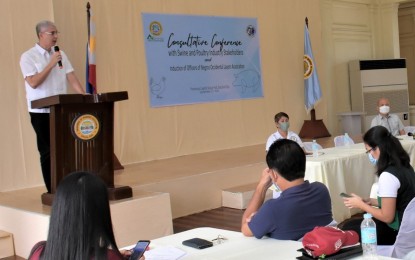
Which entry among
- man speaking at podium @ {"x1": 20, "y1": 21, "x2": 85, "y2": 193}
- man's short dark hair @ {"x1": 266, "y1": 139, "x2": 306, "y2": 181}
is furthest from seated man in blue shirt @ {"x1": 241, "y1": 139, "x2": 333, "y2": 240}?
man speaking at podium @ {"x1": 20, "y1": 21, "x2": 85, "y2": 193}

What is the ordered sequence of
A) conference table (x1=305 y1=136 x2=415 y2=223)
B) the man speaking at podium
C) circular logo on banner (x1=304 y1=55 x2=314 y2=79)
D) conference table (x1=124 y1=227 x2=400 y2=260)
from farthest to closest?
circular logo on banner (x1=304 y1=55 x2=314 y2=79) < conference table (x1=305 y1=136 x2=415 y2=223) < the man speaking at podium < conference table (x1=124 y1=227 x2=400 y2=260)

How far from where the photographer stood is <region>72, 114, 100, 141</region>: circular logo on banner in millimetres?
3896

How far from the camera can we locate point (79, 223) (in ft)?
4.61

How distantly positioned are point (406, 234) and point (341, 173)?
247 centimetres

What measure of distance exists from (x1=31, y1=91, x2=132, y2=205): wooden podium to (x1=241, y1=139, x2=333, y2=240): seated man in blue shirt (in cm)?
192

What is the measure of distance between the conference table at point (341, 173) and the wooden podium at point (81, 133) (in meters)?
1.75

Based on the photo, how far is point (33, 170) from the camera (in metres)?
5.80

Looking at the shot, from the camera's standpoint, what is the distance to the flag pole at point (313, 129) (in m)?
9.14

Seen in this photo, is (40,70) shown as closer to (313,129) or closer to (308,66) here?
(308,66)

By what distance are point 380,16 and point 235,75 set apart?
4495 mm

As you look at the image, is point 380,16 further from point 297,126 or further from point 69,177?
point 69,177

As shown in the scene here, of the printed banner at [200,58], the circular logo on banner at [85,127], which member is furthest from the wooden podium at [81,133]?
the printed banner at [200,58]

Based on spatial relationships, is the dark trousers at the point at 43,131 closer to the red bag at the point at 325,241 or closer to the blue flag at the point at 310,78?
the red bag at the point at 325,241

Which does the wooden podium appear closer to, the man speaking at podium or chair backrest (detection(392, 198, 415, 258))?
the man speaking at podium
